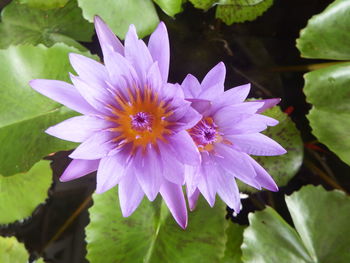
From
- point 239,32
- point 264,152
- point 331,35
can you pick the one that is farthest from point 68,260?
point 331,35

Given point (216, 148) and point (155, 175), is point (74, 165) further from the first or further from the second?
point (216, 148)

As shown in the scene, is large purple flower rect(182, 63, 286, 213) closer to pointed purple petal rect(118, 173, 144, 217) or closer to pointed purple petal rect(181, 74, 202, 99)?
pointed purple petal rect(181, 74, 202, 99)

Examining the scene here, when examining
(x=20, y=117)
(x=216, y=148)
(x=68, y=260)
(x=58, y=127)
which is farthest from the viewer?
(x=68, y=260)

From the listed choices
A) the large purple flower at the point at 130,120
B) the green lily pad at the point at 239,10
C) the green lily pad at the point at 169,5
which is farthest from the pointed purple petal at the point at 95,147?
the green lily pad at the point at 239,10

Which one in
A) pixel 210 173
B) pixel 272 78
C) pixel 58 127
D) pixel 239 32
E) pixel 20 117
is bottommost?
pixel 272 78

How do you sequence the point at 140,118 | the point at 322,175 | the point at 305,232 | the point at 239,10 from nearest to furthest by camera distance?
1. the point at 140,118
2. the point at 305,232
3. the point at 239,10
4. the point at 322,175

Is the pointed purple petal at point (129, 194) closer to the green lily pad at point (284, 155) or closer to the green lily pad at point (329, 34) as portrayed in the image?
the green lily pad at point (284, 155)

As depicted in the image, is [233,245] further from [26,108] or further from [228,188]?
[26,108]

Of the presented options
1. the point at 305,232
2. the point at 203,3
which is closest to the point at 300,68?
the point at 203,3
